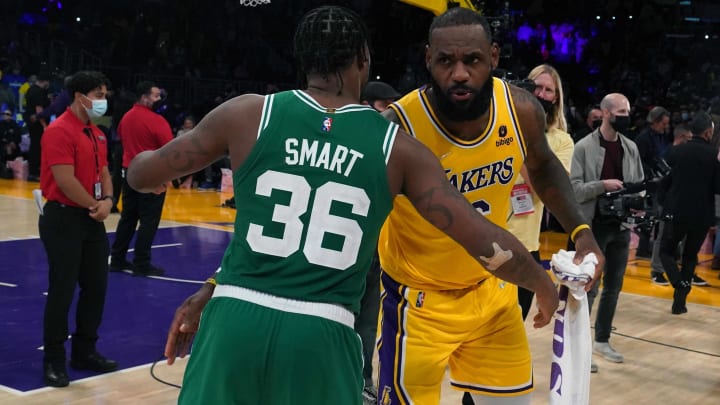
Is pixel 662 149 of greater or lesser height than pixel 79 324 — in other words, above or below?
above

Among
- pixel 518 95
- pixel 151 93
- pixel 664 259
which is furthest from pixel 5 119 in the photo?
pixel 518 95

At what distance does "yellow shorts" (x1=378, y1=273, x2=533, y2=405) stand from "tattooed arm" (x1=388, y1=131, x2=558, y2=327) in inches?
34.7

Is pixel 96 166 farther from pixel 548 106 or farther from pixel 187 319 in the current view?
pixel 187 319

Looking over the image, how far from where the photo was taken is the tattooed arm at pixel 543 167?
11.6ft

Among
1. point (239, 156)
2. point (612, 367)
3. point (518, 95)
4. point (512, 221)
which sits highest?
point (518, 95)

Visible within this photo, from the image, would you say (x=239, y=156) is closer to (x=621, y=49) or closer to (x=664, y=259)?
(x=664, y=259)

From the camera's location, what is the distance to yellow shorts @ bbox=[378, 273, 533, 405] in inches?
132

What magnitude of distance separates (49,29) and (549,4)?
13.2m

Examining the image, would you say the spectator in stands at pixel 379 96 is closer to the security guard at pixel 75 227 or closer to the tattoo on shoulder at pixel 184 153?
the security guard at pixel 75 227

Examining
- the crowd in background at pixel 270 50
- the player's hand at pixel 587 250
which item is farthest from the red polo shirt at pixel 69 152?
the crowd in background at pixel 270 50

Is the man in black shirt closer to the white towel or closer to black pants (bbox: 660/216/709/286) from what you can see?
black pants (bbox: 660/216/709/286)

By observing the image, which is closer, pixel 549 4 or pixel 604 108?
pixel 604 108

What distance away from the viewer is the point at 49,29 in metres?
23.4

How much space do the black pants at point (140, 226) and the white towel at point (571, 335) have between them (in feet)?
20.2
